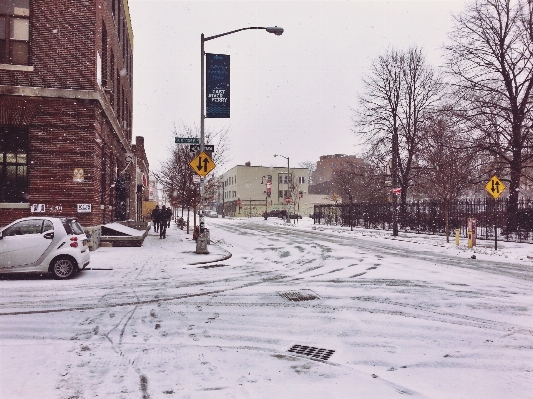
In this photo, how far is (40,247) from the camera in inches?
415

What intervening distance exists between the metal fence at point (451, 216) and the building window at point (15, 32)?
70.5 ft

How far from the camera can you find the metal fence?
25.4 meters

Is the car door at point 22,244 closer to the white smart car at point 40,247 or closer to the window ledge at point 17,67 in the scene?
the white smart car at point 40,247

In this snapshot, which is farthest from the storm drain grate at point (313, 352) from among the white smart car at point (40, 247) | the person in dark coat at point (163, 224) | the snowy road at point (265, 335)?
the person in dark coat at point (163, 224)

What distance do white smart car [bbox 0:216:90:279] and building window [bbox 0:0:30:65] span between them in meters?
8.59

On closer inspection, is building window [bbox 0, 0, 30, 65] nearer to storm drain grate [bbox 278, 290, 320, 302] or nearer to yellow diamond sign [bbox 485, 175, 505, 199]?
storm drain grate [bbox 278, 290, 320, 302]

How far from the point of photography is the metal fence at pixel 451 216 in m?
25.4

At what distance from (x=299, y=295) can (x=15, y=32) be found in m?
15.1

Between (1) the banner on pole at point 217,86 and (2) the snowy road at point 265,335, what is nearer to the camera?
(2) the snowy road at point 265,335

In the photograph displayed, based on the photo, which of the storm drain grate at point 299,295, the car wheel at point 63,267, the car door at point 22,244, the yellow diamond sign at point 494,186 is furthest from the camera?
the yellow diamond sign at point 494,186

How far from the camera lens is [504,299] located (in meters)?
8.77

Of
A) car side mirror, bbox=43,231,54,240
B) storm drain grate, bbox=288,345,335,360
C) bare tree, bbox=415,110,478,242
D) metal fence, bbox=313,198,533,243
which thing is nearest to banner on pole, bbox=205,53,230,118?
car side mirror, bbox=43,231,54,240

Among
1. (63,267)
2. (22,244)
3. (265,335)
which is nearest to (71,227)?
(63,267)

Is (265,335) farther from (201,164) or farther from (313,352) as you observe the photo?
(201,164)
